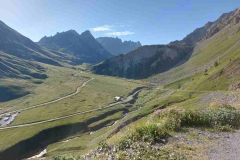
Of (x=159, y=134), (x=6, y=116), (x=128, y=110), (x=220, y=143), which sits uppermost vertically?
(x=159, y=134)

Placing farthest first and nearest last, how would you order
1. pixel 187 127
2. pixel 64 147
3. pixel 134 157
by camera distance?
1. pixel 64 147
2. pixel 187 127
3. pixel 134 157

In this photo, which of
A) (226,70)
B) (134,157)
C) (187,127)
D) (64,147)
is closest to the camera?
(134,157)

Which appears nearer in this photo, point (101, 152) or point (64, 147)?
point (101, 152)

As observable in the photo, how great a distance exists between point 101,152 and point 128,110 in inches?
6129

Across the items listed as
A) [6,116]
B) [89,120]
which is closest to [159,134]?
[89,120]

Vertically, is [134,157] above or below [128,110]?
above

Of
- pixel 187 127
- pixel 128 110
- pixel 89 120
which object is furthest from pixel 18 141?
pixel 187 127

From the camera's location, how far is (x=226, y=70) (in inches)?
4513

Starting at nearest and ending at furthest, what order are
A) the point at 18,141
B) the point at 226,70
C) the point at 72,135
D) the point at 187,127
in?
A: 1. the point at 187,127
2. the point at 226,70
3. the point at 18,141
4. the point at 72,135

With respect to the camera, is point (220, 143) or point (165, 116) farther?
point (165, 116)

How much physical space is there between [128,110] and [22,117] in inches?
2990

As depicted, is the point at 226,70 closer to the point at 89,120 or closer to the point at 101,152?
the point at 89,120

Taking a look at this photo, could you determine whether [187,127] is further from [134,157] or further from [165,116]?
[134,157]

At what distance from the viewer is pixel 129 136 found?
17500 mm
